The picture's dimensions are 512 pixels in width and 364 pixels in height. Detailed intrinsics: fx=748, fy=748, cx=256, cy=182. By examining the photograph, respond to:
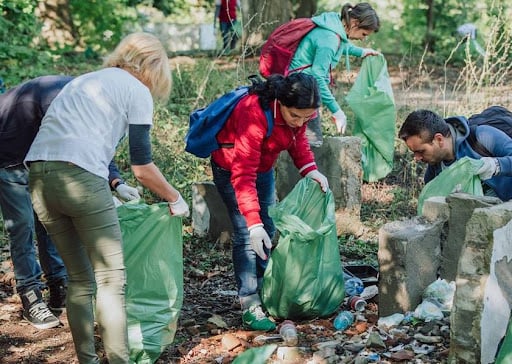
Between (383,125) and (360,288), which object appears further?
(383,125)

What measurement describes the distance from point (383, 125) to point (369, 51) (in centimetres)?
57

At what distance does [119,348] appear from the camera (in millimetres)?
2947

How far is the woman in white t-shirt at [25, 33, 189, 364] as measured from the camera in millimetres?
2793

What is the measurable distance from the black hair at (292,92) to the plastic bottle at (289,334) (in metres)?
1.03

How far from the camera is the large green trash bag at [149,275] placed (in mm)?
3283

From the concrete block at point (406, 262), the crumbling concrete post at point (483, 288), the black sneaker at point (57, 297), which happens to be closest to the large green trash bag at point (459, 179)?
the concrete block at point (406, 262)

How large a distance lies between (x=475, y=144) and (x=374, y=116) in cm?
192

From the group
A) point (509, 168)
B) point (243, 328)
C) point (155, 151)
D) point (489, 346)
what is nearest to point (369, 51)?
point (155, 151)

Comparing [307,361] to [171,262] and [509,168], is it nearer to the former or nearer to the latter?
[171,262]

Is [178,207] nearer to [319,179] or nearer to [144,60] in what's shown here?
[144,60]

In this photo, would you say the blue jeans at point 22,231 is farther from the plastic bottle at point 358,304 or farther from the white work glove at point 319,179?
the plastic bottle at point 358,304

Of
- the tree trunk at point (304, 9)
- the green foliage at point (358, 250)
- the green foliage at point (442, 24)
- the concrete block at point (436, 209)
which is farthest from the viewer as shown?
the green foliage at point (442, 24)

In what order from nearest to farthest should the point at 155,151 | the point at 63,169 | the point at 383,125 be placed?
1. the point at 63,169
2. the point at 383,125
3. the point at 155,151

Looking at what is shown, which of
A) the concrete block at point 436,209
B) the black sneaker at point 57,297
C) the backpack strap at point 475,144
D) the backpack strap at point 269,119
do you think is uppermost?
the backpack strap at point 269,119
